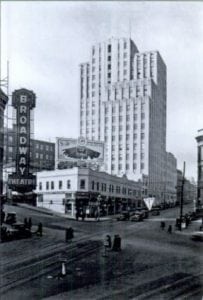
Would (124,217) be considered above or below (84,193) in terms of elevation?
below

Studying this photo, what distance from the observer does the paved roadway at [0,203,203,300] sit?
47.1 feet

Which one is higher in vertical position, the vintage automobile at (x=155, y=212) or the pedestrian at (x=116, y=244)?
the vintage automobile at (x=155, y=212)

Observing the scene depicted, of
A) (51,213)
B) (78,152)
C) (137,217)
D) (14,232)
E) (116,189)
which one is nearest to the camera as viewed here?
(14,232)

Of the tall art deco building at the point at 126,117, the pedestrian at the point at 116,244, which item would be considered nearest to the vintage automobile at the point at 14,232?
the pedestrian at the point at 116,244

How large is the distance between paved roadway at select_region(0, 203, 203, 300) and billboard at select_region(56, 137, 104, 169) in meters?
6.16

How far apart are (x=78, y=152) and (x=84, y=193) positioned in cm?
481

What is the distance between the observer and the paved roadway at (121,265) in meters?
14.3

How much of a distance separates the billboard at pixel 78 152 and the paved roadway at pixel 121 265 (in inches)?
242

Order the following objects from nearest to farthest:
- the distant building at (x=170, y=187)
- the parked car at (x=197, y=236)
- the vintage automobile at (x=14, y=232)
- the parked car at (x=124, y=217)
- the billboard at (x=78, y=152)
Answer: the parked car at (x=197, y=236) < the vintage automobile at (x=14, y=232) < the parked car at (x=124, y=217) < the distant building at (x=170, y=187) < the billboard at (x=78, y=152)

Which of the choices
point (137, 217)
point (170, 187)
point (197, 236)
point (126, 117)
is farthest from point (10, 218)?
point (170, 187)

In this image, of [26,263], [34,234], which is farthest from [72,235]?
[26,263]

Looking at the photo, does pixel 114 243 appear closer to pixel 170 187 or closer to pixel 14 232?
pixel 14 232

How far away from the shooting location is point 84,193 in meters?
26.9

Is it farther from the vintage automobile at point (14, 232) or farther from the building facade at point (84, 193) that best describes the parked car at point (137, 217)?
the vintage automobile at point (14, 232)
